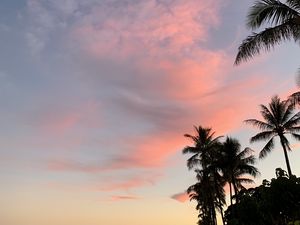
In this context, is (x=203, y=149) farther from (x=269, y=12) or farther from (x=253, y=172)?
(x=269, y=12)

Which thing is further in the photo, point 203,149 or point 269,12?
point 203,149

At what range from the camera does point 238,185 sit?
214 ft

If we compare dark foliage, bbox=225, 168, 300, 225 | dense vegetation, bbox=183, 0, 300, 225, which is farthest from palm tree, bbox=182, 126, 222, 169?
dark foliage, bbox=225, 168, 300, 225

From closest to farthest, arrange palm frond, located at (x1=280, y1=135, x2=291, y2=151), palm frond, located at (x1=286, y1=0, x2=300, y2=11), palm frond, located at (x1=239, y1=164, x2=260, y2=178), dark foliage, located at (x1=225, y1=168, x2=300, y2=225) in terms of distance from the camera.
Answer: palm frond, located at (x1=286, y1=0, x2=300, y2=11), dark foliage, located at (x1=225, y1=168, x2=300, y2=225), palm frond, located at (x1=280, y1=135, x2=291, y2=151), palm frond, located at (x1=239, y1=164, x2=260, y2=178)

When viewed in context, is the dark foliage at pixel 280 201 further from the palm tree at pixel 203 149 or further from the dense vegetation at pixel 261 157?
the palm tree at pixel 203 149

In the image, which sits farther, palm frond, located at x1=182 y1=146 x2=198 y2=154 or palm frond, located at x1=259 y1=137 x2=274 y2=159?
palm frond, located at x1=182 y1=146 x2=198 y2=154

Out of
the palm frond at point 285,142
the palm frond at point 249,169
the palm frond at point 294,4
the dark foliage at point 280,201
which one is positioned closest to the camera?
the palm frond at point 294,4

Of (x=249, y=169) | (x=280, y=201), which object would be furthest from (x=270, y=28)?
(x=249, y=169)

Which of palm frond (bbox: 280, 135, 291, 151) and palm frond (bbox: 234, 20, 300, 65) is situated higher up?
palm frond (bbox: 280, 135, 291, 151)

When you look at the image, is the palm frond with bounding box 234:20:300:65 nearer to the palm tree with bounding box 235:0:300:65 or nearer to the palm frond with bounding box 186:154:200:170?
the palm tree with bounding box 235:0:300:65

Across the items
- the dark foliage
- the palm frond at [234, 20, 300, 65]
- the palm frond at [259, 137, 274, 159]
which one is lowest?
the dark foliage

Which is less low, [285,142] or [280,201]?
[285,142]

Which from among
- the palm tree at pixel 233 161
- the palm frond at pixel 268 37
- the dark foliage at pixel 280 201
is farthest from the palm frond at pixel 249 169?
the palm frond at pixel 268 37

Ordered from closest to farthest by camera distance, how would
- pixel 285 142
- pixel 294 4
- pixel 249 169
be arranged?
pixel 294 4
pixel 285 142
pixel 249 169
